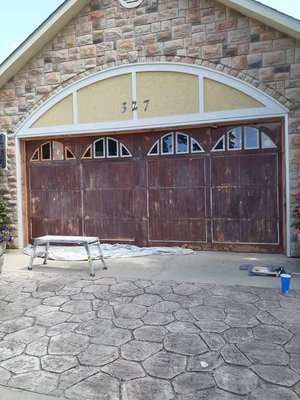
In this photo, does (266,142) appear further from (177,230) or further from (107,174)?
(107,174)

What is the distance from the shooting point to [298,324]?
11.1ft

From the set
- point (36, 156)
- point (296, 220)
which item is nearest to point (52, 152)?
point (36, 156)

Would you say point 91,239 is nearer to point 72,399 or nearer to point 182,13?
point 72,399

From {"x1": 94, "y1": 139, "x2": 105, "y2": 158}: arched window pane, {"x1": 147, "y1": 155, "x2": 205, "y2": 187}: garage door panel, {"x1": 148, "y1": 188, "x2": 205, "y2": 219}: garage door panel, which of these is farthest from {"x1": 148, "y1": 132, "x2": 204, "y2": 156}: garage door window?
{"x1": 94, "y1": 139, "x2": 105, "y2": 158}: arched window pane

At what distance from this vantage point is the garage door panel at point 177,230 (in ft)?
22.3

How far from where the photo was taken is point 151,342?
3129 millimetres

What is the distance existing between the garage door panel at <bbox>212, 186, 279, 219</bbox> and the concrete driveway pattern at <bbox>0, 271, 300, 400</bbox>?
7.16 feet

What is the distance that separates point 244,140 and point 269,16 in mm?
1976

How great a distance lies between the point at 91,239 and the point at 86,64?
11.9 ft

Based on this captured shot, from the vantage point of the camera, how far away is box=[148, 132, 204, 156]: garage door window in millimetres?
6762

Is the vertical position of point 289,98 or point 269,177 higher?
point 289,98

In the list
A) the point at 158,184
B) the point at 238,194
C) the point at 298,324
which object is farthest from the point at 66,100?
the point at 298,324

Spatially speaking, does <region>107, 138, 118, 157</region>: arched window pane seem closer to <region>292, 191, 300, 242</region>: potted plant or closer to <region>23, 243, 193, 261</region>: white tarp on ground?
<region>23, 243, 193, 261</region>: white tarp on ground

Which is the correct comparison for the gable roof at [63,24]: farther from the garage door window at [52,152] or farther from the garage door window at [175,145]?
the garage door window at [175,145]
